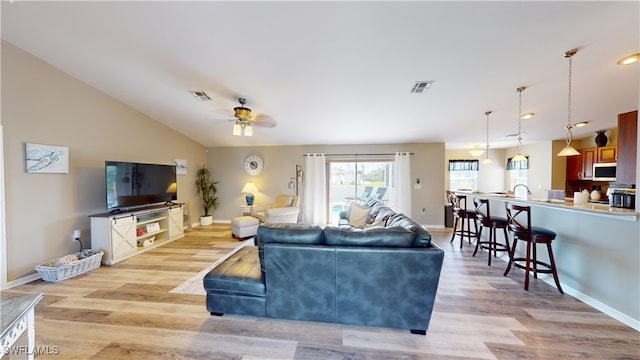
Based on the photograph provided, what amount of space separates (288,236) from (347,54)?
2.17 meters

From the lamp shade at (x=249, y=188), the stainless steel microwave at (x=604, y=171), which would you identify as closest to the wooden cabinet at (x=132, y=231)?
the lamp shade at (x=249, y=188)

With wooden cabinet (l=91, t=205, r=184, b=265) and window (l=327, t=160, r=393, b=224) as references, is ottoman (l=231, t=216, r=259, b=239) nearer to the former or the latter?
wooden cabinet (l=91, t=205, r=184, b=265)

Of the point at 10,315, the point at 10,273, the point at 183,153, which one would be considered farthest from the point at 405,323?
the point at 183,153

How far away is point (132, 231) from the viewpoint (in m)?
4.03

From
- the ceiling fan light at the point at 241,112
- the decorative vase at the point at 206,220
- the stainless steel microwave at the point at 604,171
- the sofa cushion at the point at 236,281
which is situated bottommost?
the decorative vase at the point at 206,220

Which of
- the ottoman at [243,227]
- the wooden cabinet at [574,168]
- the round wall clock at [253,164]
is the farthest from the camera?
the round wall clock at [253,164]

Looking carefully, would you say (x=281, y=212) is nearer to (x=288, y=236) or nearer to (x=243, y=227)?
(x=243, y=227)

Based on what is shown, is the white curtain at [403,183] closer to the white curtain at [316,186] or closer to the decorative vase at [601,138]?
the white curtain at [316,186]

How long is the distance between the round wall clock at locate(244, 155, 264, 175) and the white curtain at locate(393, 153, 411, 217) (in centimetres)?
385

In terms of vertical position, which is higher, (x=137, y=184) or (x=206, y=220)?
(x=137, y=184)

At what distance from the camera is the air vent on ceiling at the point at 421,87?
330 cm

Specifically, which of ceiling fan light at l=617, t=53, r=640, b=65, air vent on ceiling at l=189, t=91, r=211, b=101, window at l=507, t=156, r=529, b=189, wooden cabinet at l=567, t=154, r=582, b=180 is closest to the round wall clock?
air vent on ceiling at l=189, t=91, r=211, b=101

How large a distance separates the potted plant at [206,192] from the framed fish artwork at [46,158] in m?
3.19

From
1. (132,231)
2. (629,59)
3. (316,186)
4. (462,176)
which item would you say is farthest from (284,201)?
(462,176)
